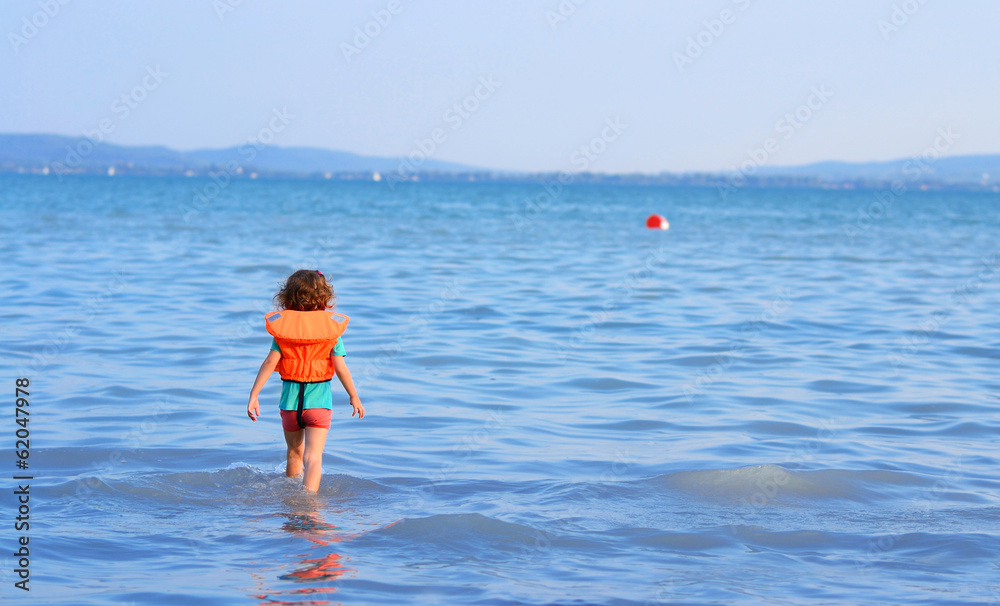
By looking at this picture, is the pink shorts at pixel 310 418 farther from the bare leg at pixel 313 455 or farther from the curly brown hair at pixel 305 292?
the curly brown hair at pixel 305 292

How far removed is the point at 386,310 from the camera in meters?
13.7

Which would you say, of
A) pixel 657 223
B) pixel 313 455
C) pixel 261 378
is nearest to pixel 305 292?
pixel 261 378

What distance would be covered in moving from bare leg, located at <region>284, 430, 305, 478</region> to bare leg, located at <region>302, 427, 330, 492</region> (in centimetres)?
13

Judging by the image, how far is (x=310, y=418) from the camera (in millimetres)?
5496

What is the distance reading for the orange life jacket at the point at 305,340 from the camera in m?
5.43

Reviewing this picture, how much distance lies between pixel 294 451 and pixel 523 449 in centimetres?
179

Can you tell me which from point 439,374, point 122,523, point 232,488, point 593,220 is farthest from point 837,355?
point 593,220

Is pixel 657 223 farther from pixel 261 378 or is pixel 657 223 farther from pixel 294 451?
pixel 261 378

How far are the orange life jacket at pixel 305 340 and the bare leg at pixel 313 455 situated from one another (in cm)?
30

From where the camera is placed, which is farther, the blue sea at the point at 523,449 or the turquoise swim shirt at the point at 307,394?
the turquoise swim shirt at the point at 307,394

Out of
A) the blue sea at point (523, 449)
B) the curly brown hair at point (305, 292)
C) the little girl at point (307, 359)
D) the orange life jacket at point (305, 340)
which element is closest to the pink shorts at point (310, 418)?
the little girl at point (307, 359)

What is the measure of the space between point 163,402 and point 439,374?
264cm

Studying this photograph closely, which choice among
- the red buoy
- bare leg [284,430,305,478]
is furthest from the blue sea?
the red buoy

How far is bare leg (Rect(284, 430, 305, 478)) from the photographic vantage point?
223 inches
